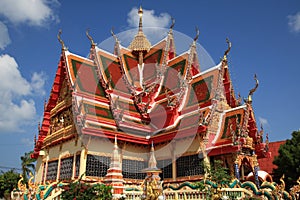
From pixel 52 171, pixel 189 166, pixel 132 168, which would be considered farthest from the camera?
pixel 52 171

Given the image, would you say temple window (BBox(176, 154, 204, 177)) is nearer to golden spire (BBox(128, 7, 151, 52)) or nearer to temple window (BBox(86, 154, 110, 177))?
temple window (BBox(86, 154, 110, 177))

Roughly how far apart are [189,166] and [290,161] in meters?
7.28

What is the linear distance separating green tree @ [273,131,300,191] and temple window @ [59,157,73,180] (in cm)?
1253

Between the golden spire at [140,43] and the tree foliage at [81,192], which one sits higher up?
the golden spire at [140,43]

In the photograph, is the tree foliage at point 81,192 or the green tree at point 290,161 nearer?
the tree foliage at point 81,192

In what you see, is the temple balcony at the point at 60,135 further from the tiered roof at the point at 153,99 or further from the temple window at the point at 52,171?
the temple window at the point at 52,171

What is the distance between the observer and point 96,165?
14.1 meters

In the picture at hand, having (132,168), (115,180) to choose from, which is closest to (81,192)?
(115,180)

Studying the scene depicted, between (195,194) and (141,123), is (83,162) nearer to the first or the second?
(141,123)

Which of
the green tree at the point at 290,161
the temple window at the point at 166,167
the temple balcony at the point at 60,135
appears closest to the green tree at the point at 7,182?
the temple balcony at the point at 60,135

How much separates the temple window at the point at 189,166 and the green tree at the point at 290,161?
6.91 m

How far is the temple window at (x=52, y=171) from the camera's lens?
1609cm

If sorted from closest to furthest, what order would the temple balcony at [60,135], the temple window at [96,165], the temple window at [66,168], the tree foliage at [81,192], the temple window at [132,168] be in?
the tree foliage at [81,192]
the temple window at [96,165]
the temple window at [66,168]
the temple window at [132,168]
the temple balcony at [60,135]

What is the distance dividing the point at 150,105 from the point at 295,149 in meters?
9.27
